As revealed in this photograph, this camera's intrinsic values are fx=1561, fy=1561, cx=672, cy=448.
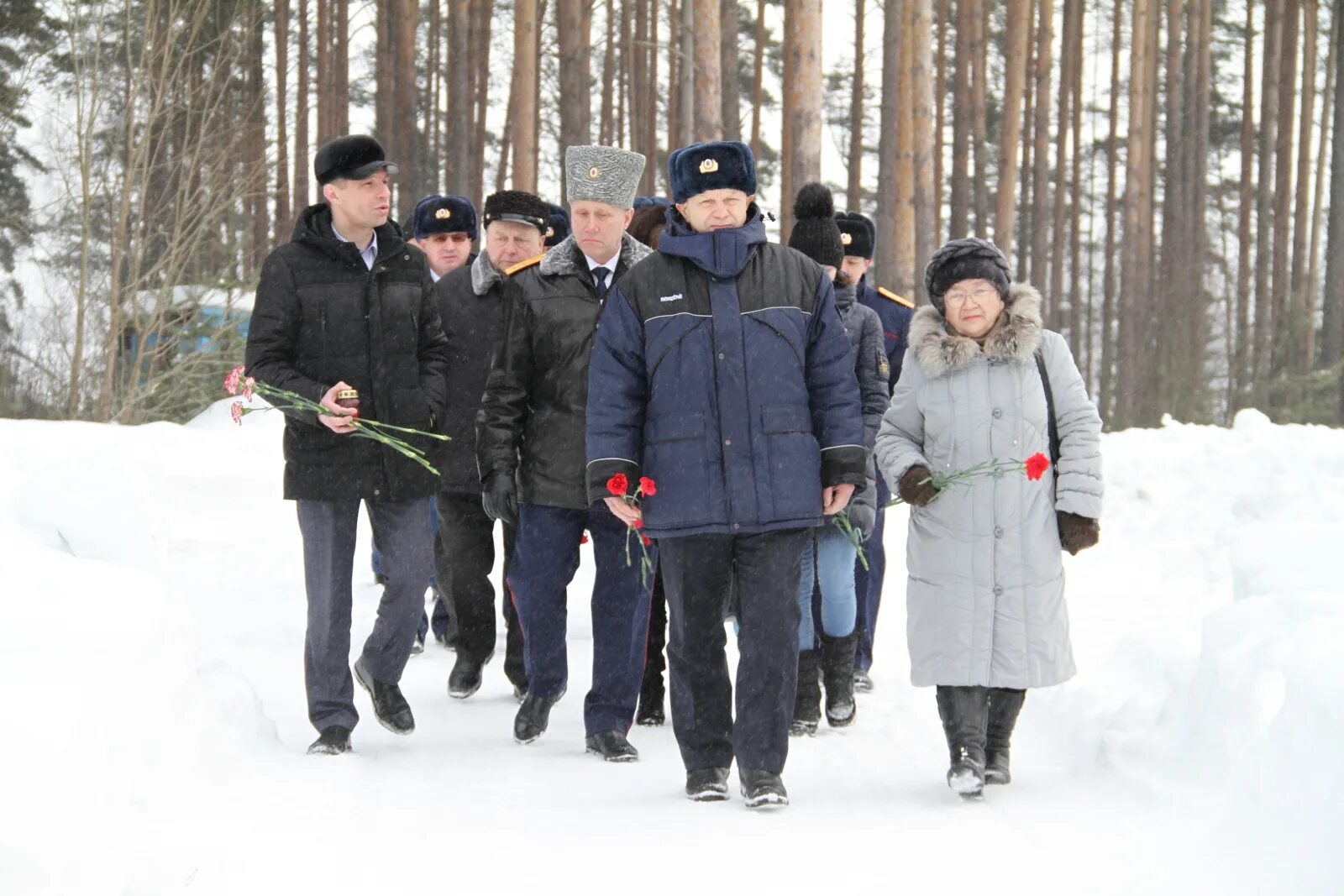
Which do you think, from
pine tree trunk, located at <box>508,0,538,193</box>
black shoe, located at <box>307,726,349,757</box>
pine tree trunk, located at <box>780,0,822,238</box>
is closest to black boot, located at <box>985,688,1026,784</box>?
black shoe, located at <box>307,726,349,757</box>

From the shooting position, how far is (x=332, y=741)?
18.5 feet

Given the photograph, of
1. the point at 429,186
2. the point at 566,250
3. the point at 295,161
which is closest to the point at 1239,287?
the point at 429,186

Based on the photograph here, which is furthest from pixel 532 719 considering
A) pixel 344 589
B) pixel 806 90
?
pixel 806 90

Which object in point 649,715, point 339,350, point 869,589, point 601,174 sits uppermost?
point 601,174

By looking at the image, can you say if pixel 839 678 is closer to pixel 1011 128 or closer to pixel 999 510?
pixel 999 510

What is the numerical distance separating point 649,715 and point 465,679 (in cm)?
94

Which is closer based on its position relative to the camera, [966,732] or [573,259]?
[966,732]

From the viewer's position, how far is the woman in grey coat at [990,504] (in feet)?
17.1

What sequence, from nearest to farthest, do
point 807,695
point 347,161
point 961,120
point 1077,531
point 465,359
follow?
point 1077,531, point 347,161, point 807,695, point 465,359, point 961,120

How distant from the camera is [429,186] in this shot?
105ft

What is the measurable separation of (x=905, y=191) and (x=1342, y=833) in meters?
14.0

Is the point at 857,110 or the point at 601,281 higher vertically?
the point at 857,110

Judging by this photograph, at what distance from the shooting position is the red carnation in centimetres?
504

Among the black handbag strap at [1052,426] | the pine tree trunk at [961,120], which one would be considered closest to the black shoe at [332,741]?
the black handbag strap at [1052,426]
